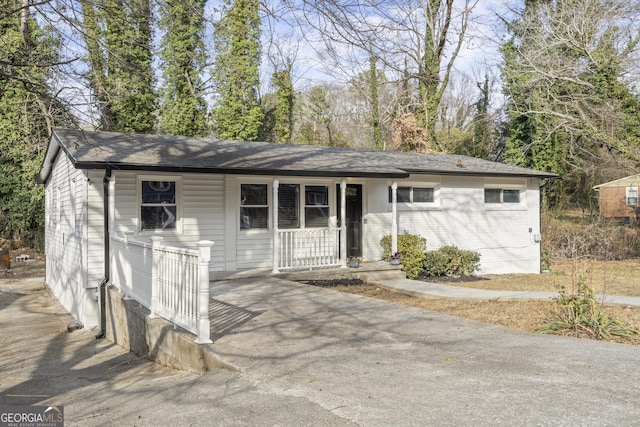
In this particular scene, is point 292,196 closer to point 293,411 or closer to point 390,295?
point 390,295

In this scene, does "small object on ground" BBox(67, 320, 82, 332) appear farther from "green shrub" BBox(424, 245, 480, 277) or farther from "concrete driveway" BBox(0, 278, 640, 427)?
"green shrub" BBox(424, 245, 480, 277)

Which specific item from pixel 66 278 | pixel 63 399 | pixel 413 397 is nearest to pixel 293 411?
pixel 413 397

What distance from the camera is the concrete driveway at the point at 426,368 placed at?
3.86 meters

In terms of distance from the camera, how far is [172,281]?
6.41 m

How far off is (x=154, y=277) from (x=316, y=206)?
267 inches

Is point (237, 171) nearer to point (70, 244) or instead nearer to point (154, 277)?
point (70, 244)

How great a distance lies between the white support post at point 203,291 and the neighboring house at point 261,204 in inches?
141

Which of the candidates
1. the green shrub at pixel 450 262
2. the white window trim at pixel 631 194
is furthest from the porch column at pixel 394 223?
the white window trim at pixel 631 194

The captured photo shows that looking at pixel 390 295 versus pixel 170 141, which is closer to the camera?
pixel 390 295

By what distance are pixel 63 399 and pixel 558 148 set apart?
26916 mm

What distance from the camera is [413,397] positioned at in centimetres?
416

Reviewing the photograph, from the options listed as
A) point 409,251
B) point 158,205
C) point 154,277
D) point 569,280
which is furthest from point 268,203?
point 569,280

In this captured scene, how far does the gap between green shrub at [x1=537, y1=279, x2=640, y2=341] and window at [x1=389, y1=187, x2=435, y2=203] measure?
Answer: 7928 mm

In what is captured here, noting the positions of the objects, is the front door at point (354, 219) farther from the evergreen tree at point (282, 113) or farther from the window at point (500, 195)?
the evergreen tree at point (282, 113)
